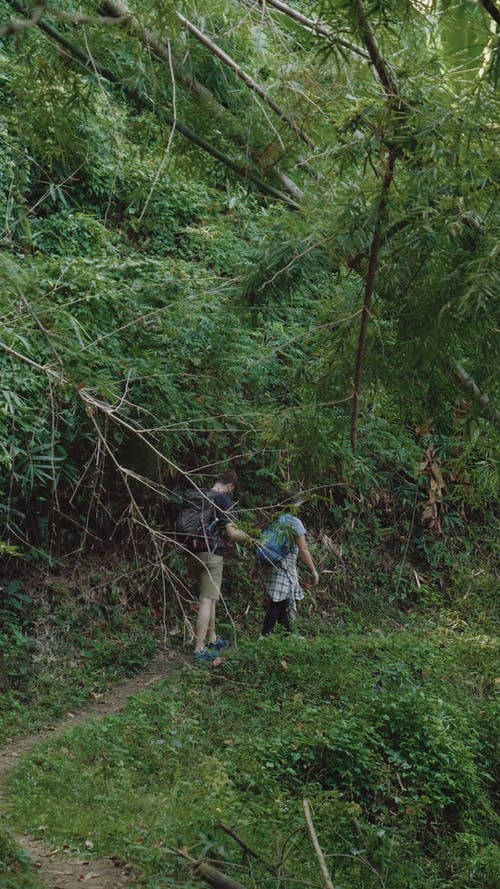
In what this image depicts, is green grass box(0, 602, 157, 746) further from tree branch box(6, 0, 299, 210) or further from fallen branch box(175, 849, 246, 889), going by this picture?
tree branch box(6, 0, 299, 210)

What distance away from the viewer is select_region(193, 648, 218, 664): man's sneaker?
7.65 m

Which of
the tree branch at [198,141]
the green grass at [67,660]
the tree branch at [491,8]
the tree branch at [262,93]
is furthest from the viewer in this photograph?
the green grass at [67,660]

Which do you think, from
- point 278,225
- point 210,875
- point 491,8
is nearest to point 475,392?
point 278,225

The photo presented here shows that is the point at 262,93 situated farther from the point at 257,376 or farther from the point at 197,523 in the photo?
the point at 257,376

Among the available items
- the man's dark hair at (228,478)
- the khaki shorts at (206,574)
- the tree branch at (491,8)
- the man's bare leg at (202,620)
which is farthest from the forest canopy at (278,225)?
the man's bare leg at (202,620)

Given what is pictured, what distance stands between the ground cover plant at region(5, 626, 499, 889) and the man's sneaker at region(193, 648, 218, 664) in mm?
207

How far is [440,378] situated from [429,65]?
5.50 feet

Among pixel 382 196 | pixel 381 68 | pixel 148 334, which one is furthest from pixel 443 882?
pixel 148 334

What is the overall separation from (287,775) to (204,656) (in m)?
2.29

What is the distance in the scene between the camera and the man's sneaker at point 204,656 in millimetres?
7652

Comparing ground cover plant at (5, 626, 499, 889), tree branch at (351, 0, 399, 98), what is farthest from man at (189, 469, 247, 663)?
tree branch at (351, 0, 399, 98)

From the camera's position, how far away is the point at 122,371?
7898 millimetres

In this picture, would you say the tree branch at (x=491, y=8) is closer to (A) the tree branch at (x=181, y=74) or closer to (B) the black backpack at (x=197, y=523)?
(A) the tree branch at (x=181, y=74)

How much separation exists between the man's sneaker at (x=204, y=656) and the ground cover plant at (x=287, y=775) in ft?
0.68
